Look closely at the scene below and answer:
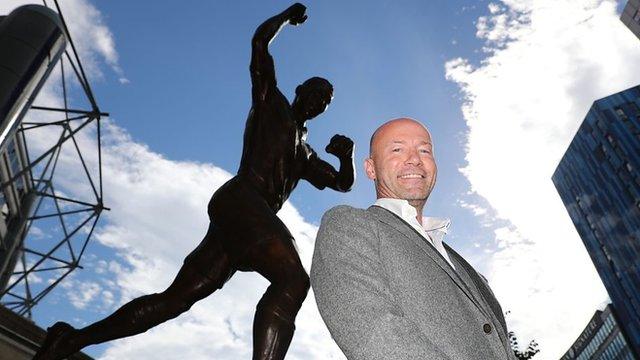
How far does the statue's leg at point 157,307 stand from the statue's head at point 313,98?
39.6 inches

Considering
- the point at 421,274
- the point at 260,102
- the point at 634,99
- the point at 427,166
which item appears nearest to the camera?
the point at 421,274

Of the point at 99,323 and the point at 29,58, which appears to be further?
the point at 29,58

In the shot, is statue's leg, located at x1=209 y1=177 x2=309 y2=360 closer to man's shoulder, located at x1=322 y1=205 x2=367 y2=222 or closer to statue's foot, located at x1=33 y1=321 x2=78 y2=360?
man's shoulder, located at x1=322 y1=205 x2=367 y2=222

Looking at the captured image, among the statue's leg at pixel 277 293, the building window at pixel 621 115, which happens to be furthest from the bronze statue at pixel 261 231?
the building window at pixel 621 115

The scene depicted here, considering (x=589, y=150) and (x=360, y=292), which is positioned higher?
(x=589, y=150)

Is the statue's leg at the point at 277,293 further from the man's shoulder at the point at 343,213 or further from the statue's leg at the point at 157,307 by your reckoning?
the man's shoulder at the point at 343,213

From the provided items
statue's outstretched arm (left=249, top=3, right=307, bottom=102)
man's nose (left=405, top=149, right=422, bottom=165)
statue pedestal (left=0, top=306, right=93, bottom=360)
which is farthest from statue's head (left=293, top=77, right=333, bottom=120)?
statue pedestal (left=0, top=306, right=93, bottom=360)

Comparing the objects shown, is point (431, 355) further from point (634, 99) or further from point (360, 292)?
point (634, 99)

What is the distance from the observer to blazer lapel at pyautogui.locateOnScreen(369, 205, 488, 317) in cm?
145

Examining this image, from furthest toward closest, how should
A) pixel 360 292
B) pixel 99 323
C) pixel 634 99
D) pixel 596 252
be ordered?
1. pixel 596 252
2. pixel 634 99
3. pixel 99 323
4. pixel 360 292

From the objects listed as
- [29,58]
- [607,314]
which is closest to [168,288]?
[29,58]

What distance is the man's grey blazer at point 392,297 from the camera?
115 cm

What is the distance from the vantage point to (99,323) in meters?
2.27

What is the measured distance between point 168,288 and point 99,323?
383mm
